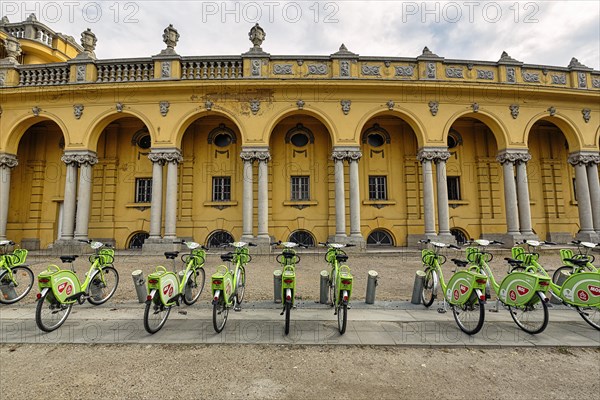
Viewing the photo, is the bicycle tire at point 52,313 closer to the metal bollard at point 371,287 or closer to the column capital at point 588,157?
the metal bollard at point 371,287

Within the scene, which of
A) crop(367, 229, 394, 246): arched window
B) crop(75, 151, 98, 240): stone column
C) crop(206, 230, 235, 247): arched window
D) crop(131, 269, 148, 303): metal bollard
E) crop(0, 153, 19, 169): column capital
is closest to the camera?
crop(131, 269, 148, 303): metal bollard

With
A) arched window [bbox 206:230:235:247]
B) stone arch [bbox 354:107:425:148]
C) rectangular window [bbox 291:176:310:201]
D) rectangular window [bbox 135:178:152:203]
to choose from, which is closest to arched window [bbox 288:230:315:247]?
rectangular window [bbox 291:176:310:201]

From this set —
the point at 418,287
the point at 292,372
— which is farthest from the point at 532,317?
the point at 292,372

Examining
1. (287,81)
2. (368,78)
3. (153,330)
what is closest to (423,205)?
(368,78)

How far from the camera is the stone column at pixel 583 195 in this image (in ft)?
48.3

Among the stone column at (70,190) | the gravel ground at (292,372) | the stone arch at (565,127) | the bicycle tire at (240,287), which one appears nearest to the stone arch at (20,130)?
the stone column at (70,190)

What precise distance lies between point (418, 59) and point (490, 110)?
440 cm

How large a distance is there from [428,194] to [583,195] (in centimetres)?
795

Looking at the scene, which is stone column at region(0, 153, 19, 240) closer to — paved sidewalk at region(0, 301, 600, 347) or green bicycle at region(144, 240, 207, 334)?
paved sidewalk at region(0, 301, 600, 347)

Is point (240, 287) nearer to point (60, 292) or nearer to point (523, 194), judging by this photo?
point (60, 292)

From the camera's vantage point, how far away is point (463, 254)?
1286cm

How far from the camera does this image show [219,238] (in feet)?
51.4

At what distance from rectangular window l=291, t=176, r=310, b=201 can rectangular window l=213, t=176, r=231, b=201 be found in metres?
3.51

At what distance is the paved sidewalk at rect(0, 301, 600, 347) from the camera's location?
4258 mm
